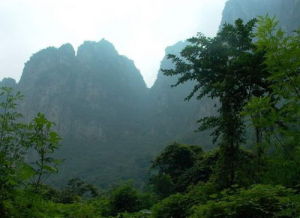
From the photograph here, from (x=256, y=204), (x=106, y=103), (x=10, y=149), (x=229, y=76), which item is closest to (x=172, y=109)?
(x=106, y=103)

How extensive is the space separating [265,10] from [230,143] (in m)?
116

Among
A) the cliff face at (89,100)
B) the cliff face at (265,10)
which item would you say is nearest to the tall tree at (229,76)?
the cliff face at (265,10)

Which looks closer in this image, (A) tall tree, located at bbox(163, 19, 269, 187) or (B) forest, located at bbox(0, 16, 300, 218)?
(B) forest, located at bbox(0, 16, 300, 218)

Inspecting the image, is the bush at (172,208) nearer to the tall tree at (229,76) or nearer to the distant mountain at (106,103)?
the tall tree at (229,76)

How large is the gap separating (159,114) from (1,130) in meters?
135

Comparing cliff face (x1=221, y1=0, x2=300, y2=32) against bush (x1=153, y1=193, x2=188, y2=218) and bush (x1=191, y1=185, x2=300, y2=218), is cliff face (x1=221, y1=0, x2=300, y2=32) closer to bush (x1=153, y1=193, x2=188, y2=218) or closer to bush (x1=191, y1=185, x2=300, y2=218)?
bush (x1=153, y1=193, x2=188, y2=218)

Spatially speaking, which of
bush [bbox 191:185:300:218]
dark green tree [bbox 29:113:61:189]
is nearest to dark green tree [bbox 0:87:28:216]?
dark green tree [bbox 29:113:61:189]

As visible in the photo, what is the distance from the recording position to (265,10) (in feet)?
382

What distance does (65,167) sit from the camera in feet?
350

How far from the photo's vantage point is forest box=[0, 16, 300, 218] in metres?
4.31

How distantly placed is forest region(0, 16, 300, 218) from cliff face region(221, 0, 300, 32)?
304ft

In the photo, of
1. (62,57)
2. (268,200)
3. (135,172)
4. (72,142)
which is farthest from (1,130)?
(62,57)

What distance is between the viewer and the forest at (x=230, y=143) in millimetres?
4312

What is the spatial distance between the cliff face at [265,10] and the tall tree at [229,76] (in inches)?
3633
